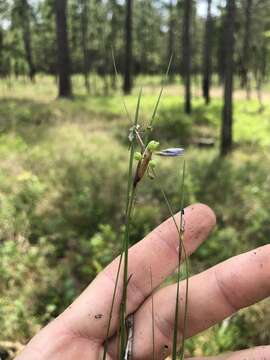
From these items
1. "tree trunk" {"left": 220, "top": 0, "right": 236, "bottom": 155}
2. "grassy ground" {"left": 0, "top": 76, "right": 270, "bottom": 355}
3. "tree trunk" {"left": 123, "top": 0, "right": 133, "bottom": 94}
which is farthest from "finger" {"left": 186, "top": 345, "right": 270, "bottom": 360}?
"tree trunk" {"left": 123, "top": 0, "right": 133, "bottom": 94}

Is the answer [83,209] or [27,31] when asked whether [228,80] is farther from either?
[27,31]

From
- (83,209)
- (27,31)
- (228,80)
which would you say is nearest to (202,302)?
(83,209)

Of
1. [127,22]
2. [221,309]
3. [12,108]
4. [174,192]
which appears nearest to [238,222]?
[174,192]

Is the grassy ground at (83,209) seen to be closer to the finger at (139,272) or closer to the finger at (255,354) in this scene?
the finger at (139,272)

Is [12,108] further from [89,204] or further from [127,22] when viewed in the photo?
[127,22]

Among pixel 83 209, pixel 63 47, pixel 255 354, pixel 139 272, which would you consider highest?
pixel 63 47
